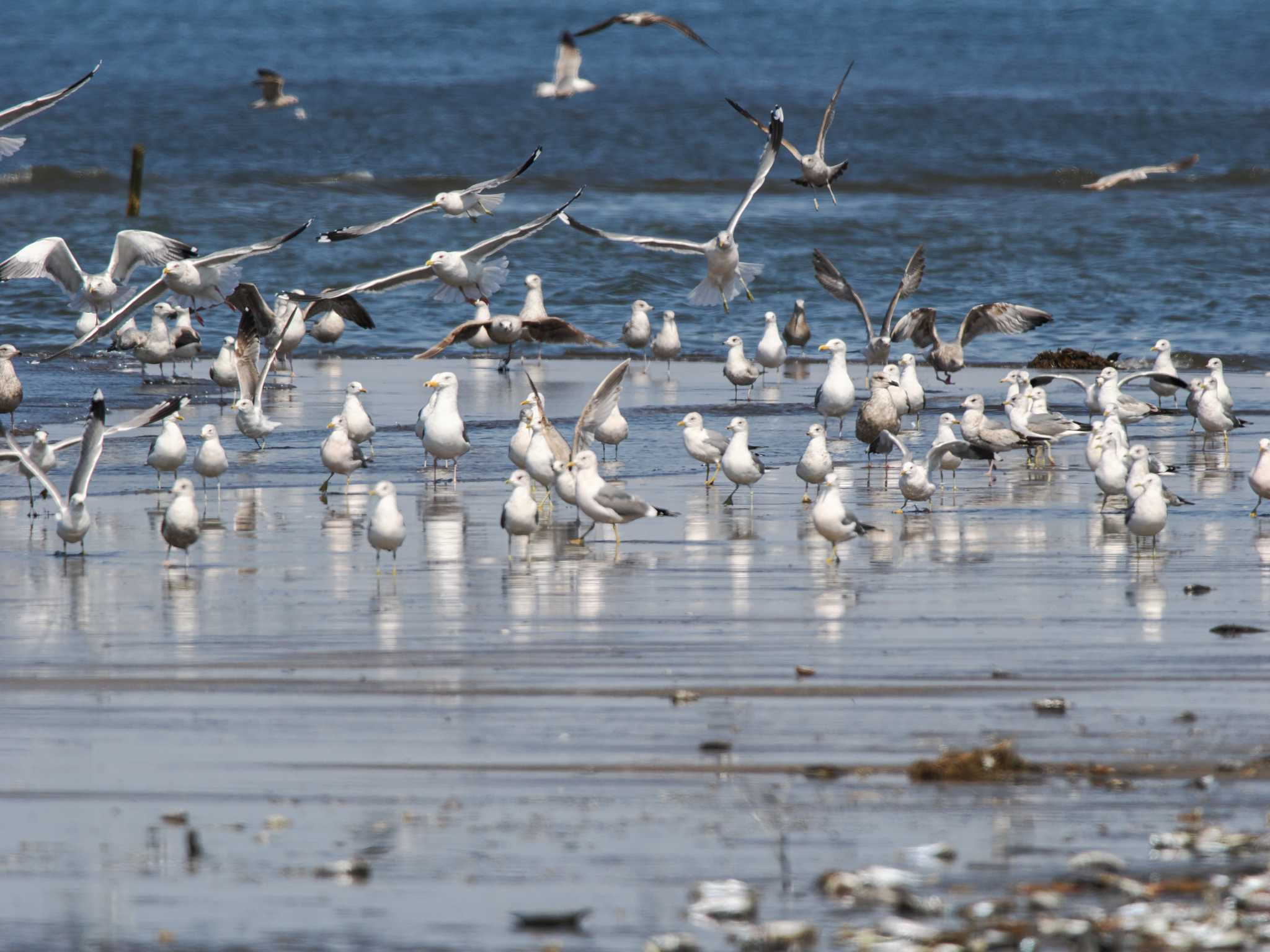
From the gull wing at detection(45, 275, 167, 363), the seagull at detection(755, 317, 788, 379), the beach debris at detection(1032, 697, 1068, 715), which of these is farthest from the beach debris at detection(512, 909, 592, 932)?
the seagull at detection(755, 317, 788, 379)

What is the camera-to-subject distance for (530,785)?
5754 millimetres

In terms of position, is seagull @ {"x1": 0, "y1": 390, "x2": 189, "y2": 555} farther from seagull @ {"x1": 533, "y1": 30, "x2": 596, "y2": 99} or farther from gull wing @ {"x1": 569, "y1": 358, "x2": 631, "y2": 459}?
seagull @ {"x1": 533, "y1": 30, "x2": 596, "y2": 99}

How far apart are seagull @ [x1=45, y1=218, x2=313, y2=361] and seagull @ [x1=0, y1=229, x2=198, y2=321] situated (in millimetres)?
152

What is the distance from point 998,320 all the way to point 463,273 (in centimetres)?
523

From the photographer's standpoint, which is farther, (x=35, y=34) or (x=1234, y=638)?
(x=35, y=34)

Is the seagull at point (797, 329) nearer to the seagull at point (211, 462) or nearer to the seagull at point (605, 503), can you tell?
the seagull at point (211, 462)

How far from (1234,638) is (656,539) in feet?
11.8

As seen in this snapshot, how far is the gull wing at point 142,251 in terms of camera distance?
15.8m

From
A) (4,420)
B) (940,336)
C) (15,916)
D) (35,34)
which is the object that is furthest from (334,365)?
(35,34)

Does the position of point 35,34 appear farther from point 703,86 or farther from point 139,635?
point 139,635

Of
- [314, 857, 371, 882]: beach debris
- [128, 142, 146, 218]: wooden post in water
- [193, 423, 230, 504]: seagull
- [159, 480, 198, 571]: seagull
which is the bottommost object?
[314, 857, 371, 882]: beach debris

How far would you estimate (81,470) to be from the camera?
33.3 ft

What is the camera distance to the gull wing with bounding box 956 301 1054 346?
1795cm

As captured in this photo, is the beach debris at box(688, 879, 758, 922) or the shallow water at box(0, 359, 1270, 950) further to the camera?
the shallow water at box(0, 359, 1270, 950)
